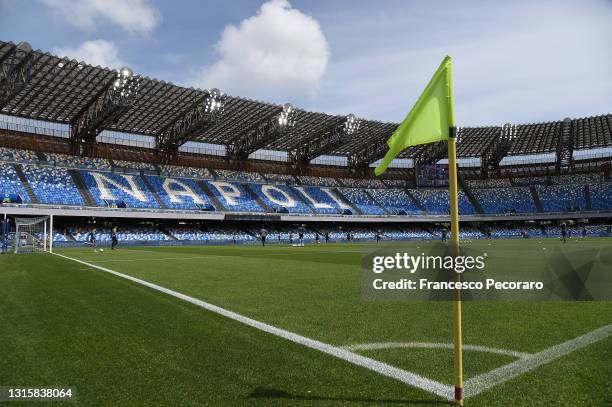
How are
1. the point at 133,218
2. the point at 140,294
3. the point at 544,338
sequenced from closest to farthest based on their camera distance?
the point at 544,338 < the point at 140,294 < the point at 133,218

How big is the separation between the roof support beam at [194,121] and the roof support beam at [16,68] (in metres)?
17.2

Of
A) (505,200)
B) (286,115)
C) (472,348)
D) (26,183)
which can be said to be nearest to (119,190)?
(26,183)

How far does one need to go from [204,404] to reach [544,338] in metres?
4.30

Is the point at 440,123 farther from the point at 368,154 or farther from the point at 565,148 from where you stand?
the point at 565,148

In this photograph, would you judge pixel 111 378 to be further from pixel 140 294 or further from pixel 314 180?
pixel 314 180

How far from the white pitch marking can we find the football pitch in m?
0.01

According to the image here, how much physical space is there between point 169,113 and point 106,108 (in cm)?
863


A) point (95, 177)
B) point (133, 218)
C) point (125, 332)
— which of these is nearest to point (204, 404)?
point (125, 332)

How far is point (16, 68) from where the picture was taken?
35.1 metres

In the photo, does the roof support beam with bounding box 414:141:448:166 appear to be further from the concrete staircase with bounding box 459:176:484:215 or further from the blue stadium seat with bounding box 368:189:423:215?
the blue stadium seat with bounding box 368:189:423:215

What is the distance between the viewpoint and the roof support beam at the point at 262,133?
177 feet

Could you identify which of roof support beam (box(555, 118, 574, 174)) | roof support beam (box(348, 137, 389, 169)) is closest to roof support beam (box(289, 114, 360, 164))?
roof support beam (box(348, 137, 389, 169))

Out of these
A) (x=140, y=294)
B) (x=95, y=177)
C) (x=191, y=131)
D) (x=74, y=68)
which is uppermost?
(x=74, y=68)

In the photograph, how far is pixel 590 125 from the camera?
64000 millimetres
